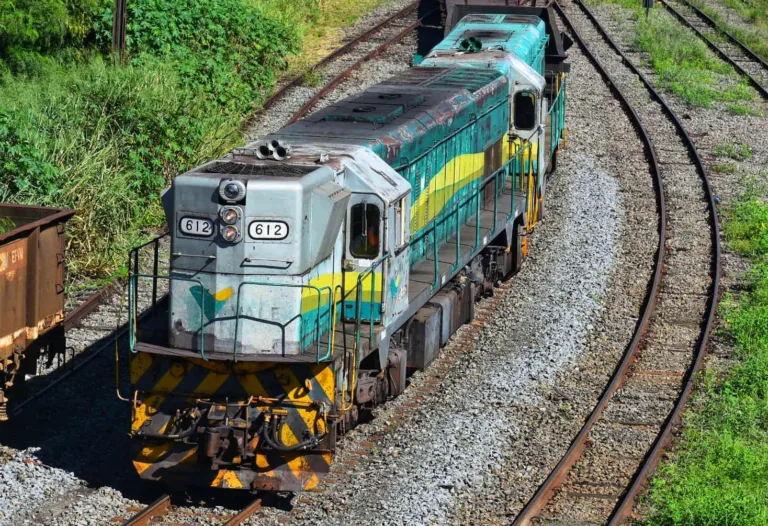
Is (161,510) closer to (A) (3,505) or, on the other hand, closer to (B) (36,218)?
(A) (3,505)

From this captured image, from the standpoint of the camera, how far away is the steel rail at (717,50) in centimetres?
2759

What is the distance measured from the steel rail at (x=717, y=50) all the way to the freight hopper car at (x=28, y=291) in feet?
64.2

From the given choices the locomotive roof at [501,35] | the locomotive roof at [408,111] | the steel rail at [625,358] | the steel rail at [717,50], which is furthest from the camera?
the steel rail at [717,50]

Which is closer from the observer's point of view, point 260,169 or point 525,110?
point 260,169

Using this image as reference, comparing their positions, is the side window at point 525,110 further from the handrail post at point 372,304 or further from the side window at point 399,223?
the handrail post at point 372,304

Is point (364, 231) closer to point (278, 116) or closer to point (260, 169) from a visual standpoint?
point (260, 169)

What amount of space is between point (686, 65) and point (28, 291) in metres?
21.9

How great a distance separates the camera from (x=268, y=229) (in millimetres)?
9250

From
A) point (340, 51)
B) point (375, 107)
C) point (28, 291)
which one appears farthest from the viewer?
point (340, 51)

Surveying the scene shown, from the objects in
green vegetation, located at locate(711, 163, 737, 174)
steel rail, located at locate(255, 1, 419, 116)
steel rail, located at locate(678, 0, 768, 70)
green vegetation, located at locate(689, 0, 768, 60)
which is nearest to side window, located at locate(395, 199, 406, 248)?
green vegetation, located at locate(711, 163, 737, 174)

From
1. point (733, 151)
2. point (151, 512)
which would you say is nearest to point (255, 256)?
point (151, 512)

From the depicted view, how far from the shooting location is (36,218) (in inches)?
472

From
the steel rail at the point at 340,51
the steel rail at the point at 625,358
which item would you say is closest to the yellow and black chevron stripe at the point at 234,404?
the steel rail at the point at 625,358

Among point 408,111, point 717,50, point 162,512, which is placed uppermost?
point 717,50
